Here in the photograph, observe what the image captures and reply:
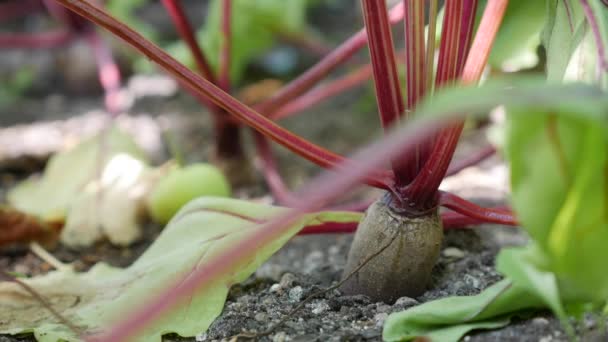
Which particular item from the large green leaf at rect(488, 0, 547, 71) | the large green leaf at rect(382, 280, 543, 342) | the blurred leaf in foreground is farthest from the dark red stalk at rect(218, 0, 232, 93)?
the large green leaf at rect(382, 280, 543, 342)

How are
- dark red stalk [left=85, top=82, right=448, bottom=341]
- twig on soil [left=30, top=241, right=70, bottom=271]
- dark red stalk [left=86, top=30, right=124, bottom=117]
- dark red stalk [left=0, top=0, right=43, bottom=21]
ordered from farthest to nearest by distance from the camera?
dark red stalk [left=0, top=0, right=43, bottom=21] < dark red stalk [left=86, top=30, right=124, bottom=117] < twig on soil [left=30, top=241, right=70, bottom=271] < dark red stalk [left=85, top=82, right=448, bottom=341]

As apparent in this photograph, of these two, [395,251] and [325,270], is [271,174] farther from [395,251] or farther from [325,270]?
[395,251]

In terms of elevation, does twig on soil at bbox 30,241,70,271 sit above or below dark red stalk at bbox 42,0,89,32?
below

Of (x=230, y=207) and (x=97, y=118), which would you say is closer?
(x=230, y=207)

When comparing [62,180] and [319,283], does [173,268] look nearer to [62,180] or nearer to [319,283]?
[319,283]

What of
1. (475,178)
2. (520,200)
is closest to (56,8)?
(475,178)

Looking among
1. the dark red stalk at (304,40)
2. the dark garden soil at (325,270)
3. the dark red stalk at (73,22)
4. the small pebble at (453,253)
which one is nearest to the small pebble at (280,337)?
the dark garden soil at (325,270)

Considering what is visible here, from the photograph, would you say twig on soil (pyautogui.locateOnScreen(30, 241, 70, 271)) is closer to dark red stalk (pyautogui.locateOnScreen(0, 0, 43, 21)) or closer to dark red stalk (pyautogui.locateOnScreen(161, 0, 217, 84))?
dark red stalk (pyautogui.locateOnScreen(161, 0, 217, 84))
